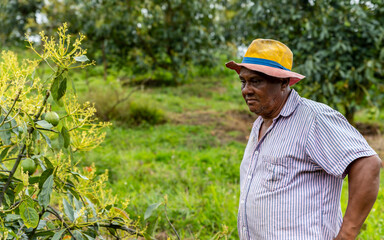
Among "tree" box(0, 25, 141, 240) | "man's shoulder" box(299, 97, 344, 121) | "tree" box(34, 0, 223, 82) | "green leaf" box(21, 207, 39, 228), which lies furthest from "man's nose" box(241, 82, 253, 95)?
"tree" box(34, 0, 223, 82)

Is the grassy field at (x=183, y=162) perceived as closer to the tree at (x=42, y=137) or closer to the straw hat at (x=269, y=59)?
the tree at (x=42, y=137)

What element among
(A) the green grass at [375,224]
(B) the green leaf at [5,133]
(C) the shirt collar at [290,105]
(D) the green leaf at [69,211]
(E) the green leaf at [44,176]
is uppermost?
(C) the shirt collar at [290,105]

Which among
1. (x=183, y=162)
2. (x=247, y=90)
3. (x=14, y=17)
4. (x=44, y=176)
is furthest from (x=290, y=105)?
(x=14, y=17)

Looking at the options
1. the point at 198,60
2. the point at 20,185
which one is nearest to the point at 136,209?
the point at 20,185

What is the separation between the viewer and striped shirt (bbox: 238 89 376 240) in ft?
5.02

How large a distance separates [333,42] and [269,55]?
3688 millimetres

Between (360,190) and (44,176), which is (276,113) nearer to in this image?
(360,190)

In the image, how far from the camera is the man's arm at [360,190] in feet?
4.88

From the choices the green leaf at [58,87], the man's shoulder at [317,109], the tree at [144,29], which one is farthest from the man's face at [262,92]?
the tree at [144,29]

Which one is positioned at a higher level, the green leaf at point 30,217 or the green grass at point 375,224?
the green leaf at point 30,217

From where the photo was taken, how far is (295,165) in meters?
1.62

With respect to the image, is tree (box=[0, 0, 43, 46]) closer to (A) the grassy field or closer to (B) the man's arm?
(A) the grassy field

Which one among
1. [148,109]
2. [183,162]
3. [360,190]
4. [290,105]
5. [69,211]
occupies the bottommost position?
[183,162]

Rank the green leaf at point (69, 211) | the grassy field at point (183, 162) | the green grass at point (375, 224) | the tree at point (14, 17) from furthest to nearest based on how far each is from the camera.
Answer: the tree at point (14, 17) → the grassy field at point (183, 162) → the green grass at point (375, 224) → the green leaf at point (69, 211)
